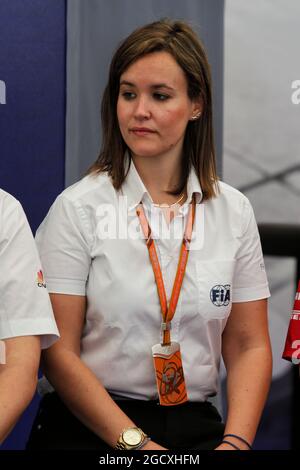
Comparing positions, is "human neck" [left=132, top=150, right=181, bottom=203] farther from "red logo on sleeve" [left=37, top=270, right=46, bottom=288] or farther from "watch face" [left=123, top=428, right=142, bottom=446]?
"watch face" [left=123, top=428, right=142, bottom=446]

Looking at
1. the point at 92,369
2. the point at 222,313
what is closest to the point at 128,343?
the point at 92,369

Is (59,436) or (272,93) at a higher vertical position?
(272,93)

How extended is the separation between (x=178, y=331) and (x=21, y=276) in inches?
17.7

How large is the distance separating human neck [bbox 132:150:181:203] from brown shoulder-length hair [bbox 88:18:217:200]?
0.09 feet

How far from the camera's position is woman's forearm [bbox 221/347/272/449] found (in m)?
1.91

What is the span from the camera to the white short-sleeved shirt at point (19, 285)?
1.67 meters

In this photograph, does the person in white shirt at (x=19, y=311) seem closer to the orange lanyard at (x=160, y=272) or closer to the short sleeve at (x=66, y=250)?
the short sleeve at (x=66, y=250)

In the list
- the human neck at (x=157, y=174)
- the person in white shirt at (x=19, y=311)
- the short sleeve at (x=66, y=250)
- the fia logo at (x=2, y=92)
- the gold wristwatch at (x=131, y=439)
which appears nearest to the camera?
the person in white shirt at (x=19, y=311)

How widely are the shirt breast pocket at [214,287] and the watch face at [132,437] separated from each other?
33cm

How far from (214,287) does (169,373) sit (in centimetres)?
24

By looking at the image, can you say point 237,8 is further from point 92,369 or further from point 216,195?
point 92,369

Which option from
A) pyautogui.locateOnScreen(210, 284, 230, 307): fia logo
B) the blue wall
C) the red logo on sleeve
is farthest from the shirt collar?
the blue wall

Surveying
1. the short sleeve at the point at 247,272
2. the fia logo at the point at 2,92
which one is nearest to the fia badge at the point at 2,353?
the short sleeve at the point at 247,272
